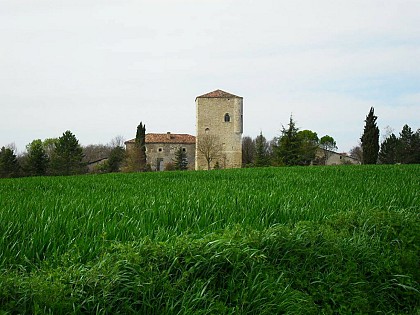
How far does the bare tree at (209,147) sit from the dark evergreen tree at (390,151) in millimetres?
24587

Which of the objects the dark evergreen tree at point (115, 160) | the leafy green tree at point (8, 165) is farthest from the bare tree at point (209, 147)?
the leafy green tree at point (8, 165)

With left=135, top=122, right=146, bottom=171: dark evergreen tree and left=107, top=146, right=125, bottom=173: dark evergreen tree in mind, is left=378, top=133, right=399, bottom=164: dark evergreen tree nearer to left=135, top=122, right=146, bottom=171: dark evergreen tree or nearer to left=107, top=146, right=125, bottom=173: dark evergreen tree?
left=135, top=122, right=146, bottom=171: dark evergreen tree

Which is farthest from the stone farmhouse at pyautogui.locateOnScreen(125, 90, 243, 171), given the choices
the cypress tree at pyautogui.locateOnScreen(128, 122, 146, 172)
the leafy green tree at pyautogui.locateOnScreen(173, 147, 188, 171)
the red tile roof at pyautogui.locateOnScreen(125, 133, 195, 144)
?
the red tile roof at pyautogui.locateOnScreen(125, 133, 195, 144)

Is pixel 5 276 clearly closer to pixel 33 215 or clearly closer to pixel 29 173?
pixel 33 215

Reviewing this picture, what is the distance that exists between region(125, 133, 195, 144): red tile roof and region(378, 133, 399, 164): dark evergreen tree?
3313 cm

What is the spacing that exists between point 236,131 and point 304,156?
762 inches

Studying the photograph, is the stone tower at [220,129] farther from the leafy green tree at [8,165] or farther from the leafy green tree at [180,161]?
the leafy green tree at [8,165]

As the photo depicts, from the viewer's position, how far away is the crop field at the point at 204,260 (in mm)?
2812

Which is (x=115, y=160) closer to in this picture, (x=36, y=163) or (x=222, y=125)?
(x=36, y=163)

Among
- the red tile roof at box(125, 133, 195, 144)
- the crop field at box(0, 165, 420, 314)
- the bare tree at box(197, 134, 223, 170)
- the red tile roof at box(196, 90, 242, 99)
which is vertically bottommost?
the crop field at box(0, 165, 420, 314)

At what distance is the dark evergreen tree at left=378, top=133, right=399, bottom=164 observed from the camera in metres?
62.3

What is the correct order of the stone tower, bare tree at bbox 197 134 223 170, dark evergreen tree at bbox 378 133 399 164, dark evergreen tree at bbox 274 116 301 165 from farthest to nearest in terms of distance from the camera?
the stone tower, bare tree at bbox 197 134 223 170, dark evergreen tree at bbox 378 133 399 164, dark evergreen tree at bbox 274 116 301 165

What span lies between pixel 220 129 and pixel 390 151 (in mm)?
26184

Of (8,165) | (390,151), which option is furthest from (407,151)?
(8,165)
